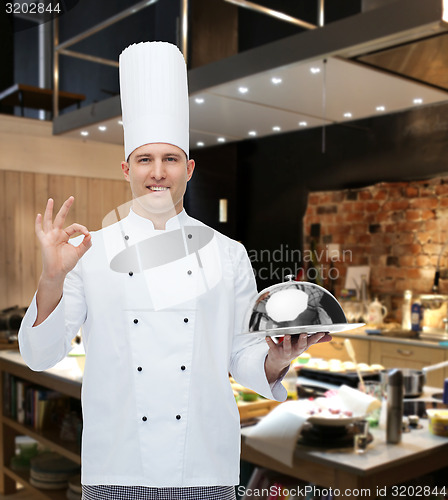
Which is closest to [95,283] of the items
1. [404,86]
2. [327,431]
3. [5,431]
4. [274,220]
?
[327,431]

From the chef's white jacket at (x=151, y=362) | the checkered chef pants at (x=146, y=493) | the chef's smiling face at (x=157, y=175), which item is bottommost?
the checkered chef pants at (x=146, y=493)

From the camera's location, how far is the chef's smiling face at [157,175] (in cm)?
86

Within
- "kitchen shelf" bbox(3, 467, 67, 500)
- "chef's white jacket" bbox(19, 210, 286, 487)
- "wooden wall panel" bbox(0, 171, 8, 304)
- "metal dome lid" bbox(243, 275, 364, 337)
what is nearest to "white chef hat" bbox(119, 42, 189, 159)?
"chef's white jacket" bbox(19, 210, 286, 487)

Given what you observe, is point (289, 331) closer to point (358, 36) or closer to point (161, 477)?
point (161, 477)

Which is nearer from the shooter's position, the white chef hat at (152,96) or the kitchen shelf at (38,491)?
the white chef hat at (152,96)

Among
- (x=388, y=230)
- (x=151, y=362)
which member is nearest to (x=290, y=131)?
(x=388, y=230)

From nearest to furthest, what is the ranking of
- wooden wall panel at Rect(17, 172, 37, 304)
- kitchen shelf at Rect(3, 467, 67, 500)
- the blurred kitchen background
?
1. the blurred kitchen background
2. kitchen shelf at Rect(3, 467, 67, 500)
3. wooden wall panel at Rect(17, 172, 37, 304)

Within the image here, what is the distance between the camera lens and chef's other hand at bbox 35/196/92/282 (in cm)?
77

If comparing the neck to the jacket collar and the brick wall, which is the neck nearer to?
the jacket collar

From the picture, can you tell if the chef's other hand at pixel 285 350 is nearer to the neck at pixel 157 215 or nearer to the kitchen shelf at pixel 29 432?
the neck at pixel 157 215

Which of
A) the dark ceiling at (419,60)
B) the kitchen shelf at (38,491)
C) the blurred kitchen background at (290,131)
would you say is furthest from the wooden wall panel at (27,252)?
the dark ceiling at (419,60)

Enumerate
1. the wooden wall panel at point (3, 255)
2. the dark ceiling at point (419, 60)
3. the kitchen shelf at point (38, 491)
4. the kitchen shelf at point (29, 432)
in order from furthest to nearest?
the kitchen shelf at point (38, 491)
the kitchen shelf at point (29, 432)
the wooden wall panel at point (3, 255)
the dark ceiling at point (419, 60)

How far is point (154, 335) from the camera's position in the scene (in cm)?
87

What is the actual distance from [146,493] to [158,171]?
454 millimetres
